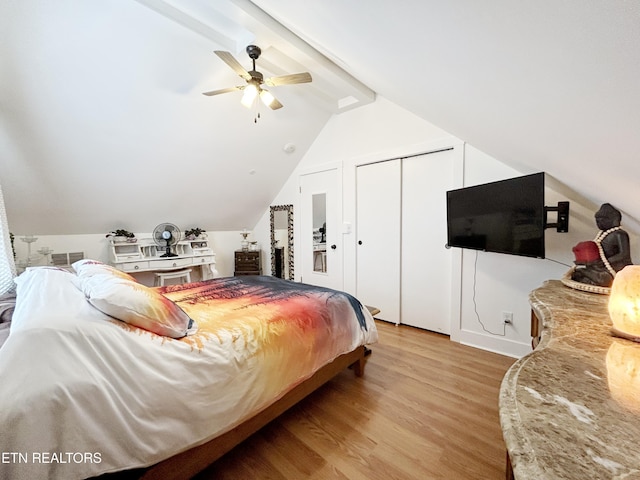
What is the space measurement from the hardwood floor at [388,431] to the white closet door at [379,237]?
1.10 meters

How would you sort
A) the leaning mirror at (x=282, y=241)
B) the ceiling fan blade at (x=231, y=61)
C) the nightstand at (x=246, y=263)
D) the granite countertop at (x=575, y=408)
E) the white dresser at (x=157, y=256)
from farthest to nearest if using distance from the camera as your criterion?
the nightstand at (x=246, y=263), the leaning mirror at (x=282, y=241), the white dresser at (x=157, y=256), the ceiling fan blade at (x=231, y=61), the granite countertop at (x=575, y=408)

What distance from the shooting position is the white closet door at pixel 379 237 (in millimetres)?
3217

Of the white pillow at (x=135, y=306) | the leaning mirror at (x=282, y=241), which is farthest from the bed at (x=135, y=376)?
the leaning mirror at (x=282, y=241)

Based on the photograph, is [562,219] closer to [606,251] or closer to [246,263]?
[606,251]

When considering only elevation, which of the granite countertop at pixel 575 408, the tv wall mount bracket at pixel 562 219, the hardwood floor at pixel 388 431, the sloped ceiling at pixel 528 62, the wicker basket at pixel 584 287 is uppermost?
the sloped ceiling at pixel 528 62

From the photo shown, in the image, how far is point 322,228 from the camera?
13.0ft

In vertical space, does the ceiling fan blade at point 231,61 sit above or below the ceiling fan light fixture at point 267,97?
above

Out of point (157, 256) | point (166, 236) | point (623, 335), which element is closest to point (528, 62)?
point (623, 335)

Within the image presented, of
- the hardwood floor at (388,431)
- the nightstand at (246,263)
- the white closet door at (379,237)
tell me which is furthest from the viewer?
the nightstand at (246,263)

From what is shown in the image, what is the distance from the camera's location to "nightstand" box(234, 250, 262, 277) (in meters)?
4.68

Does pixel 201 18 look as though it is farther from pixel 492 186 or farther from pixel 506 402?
pixel 506 402

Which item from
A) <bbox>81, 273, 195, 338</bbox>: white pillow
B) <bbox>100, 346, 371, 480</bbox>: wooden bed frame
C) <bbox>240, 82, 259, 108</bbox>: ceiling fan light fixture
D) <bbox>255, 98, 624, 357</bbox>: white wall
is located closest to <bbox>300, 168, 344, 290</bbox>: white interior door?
<bbox>255, 98, 624, 357</bbox>: white wall

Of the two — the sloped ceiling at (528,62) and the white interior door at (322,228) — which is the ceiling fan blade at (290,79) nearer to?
the sloped ceiling at (528,62)

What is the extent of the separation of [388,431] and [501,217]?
1716mm
